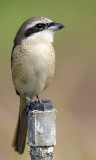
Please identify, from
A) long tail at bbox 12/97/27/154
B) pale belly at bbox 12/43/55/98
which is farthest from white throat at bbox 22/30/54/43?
long tail at bbox 12/97/27/154

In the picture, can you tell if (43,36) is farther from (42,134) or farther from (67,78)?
(67,78)

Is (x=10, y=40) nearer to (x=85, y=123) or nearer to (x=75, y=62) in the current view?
(x=75, y=62)

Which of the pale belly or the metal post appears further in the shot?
the pale belly

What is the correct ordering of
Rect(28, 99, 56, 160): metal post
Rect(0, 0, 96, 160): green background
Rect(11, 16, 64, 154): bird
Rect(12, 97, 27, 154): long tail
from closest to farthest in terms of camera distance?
Rect(28, 99, 56, 160): metal post → Rect(12, 97, 27, 154): long tail → Rect(11, 16, 64, 154): bird → Rect(0, 0, 96, 160): green background

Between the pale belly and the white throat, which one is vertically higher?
the white throat

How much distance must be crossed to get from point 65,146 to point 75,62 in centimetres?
227

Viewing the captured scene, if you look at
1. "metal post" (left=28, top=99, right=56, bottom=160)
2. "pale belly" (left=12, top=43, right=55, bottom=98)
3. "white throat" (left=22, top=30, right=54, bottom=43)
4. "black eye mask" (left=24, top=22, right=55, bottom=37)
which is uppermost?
"black eye mask" (left=24, top=22, right=55, bottom=37)

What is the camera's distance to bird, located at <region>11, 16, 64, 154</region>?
5340mm

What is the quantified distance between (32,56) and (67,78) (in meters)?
3.00

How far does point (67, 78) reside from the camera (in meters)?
8.30

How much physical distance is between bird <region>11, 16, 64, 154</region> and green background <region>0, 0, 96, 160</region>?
615 mm

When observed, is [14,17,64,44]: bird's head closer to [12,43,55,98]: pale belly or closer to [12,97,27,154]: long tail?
[12,43,55,98]: pale belly

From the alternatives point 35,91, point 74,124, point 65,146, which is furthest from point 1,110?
point 35,91

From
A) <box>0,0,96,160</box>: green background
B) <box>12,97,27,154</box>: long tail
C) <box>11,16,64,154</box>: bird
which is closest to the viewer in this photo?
<box>12,97,27,154</box>: long tail
